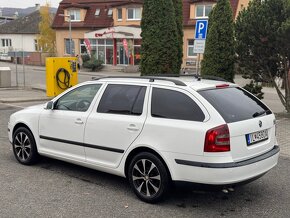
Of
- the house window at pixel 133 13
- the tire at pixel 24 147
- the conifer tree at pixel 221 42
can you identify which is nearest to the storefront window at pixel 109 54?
the house window at pixel 133 13

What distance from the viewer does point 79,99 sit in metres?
5.55

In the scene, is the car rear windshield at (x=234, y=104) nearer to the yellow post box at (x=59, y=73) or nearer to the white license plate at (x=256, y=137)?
the white license plate at (x=256, y=137)

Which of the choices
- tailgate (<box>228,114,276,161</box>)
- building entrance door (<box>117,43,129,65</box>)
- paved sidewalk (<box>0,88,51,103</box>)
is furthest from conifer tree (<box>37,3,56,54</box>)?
tailgate (<box>228,114,276,161</box>)

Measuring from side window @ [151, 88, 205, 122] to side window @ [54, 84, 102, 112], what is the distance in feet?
3.53

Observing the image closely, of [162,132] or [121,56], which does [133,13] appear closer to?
[121,56]

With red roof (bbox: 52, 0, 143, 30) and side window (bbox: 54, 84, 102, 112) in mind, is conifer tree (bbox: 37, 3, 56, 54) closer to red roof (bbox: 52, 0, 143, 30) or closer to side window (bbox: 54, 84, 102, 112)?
red roof (bbox: 52, 0, 143, 30)

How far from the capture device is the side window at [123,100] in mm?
4836

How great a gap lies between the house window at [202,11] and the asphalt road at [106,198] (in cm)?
2951

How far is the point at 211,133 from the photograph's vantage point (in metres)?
4.10

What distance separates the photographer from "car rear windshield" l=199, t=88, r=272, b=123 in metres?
4.36

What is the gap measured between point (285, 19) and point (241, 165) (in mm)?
6934

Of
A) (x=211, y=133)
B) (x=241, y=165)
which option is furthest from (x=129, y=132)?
(x=241, y=165)

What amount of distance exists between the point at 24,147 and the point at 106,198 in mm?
2106

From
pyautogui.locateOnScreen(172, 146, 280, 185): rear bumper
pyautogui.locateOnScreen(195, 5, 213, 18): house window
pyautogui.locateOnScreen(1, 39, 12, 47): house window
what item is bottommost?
pyautogui.locateOnScreen(172, 146, 280, 185): rear bumper
